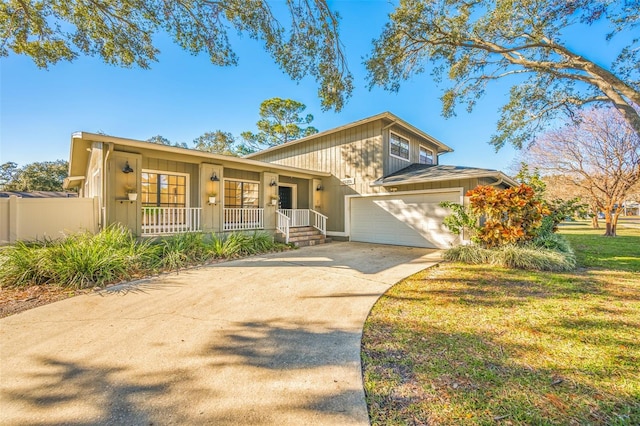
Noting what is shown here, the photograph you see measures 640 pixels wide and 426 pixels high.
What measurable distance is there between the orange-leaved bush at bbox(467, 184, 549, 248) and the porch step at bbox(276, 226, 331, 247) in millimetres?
5687

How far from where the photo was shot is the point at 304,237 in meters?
10.2

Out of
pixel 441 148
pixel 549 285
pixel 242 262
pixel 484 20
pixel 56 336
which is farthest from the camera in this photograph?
pixel 441 148

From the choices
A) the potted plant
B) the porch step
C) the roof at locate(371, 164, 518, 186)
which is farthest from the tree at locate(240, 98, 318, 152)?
the potted plant

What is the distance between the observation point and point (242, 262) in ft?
21.9

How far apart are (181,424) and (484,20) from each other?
10.4m

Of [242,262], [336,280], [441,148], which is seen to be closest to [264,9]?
[242,262]

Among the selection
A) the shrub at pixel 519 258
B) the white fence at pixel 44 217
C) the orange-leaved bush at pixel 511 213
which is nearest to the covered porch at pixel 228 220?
the white fence at pixel 44 217

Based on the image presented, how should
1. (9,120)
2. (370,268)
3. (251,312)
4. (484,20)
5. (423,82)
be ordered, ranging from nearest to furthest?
(251,312), (370,268), (484,20), (423,82), (9,120)

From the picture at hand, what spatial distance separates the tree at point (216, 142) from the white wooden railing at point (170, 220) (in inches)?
853

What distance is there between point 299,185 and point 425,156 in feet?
22.4

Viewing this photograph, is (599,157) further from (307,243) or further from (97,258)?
(97,258)

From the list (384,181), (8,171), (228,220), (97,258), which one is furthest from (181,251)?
(8,171)

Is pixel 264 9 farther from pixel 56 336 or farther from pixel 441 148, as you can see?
pixel 441 148

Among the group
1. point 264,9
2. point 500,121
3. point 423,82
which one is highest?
point 264,9
